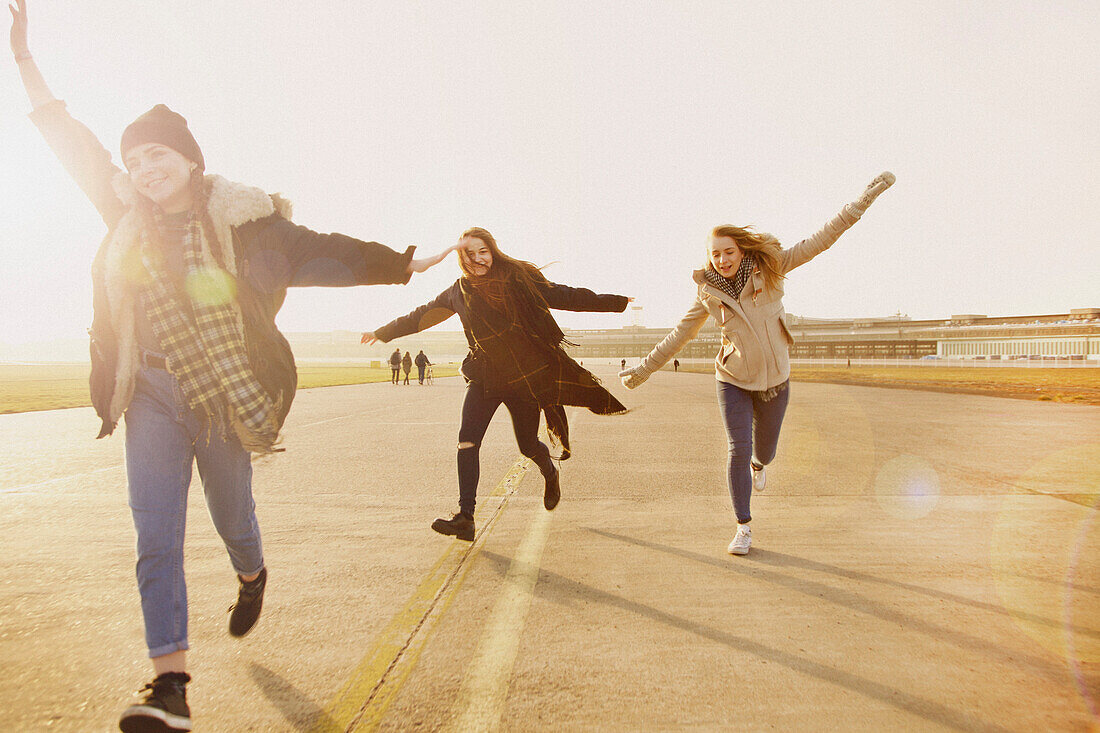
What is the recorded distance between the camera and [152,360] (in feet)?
7.99

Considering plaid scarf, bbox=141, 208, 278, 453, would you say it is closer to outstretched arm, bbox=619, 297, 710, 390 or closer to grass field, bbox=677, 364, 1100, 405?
outstretched arm, bbox=619, 297, 710, 390

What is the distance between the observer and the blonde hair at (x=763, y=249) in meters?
4.21

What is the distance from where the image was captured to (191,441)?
2.57m

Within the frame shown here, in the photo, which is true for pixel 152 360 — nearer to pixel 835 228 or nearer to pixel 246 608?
pixel 246 608

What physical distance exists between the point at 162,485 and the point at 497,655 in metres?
1.44

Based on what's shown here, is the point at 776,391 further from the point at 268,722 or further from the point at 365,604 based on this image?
the point at 268,722

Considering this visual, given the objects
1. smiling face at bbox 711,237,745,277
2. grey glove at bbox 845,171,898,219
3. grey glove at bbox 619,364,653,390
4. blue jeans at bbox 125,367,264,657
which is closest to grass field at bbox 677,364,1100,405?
grey glove at bbox 845,171,898,219

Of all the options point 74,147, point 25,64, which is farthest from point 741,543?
point 25,64

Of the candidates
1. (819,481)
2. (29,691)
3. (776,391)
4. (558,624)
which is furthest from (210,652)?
(819,481)

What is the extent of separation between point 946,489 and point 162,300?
651 centimetres

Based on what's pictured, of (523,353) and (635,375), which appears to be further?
(635,375)

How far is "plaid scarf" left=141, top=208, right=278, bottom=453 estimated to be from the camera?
241 centimetres

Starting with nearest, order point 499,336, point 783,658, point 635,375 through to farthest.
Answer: point 783,658 < point 499,336 < point 635,375

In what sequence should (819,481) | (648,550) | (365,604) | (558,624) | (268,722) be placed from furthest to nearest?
(819,481), (648,550), (365,604), (558,624), (268,722)
